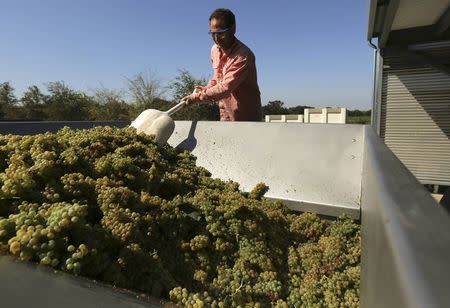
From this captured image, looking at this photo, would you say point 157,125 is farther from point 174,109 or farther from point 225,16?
point 225,16

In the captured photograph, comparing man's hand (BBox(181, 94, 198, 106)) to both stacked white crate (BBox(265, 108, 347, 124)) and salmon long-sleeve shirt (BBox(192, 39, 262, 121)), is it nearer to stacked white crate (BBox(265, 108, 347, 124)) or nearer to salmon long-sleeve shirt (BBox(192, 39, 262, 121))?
salmon long-sleeve shirt (BBox(192, 39, 262, 121))

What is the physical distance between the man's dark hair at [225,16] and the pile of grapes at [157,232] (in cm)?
148

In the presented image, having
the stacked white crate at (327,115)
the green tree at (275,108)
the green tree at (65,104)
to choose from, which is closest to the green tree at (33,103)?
the green tree at (65,104)

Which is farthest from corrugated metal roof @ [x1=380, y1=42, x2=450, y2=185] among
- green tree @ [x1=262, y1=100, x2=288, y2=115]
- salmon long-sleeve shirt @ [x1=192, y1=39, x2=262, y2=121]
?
green tree @ [x1=262, y1=100, x2=288, y2=115]

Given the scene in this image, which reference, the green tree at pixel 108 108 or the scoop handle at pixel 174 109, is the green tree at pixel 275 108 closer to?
the green tree at pixel 108 108

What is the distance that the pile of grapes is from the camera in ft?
3.32

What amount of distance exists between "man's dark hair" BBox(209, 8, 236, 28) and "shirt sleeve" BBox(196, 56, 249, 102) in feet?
0.96

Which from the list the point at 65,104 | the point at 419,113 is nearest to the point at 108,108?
the point at 65,104

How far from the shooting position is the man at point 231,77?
10.1 feet

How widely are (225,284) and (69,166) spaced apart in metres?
0.71

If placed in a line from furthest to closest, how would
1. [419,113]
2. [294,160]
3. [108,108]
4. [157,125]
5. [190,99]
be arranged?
[108,108] → [419,113] → [190,99] → [157,125] → [294,160]

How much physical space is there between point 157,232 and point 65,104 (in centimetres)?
1582

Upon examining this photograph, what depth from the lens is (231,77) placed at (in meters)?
3.06

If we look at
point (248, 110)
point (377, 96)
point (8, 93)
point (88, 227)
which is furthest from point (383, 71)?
point (8, 93)
